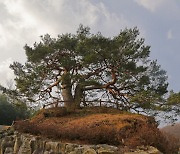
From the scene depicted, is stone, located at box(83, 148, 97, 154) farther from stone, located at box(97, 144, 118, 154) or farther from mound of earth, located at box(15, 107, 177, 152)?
mound of earth, located at box(15, 107, 177, 152)

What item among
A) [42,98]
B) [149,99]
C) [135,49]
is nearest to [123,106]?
[149,99]

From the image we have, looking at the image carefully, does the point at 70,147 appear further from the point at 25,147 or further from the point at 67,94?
the point at 67,94

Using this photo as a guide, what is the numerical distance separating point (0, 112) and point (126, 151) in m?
18.6

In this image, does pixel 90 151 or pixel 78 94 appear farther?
pixel 78 94

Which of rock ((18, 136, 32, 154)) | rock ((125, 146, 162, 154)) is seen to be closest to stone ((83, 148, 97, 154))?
rock ((125, 146, 162, 154))

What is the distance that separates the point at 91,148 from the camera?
9.16m

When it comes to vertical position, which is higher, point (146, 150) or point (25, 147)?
point (25, 147)

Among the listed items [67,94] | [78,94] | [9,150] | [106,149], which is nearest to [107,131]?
[106,149]

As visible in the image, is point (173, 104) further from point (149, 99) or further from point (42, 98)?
point (42, 98)

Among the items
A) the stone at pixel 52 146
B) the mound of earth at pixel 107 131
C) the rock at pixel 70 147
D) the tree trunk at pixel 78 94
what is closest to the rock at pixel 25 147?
the mound of earth at pixel 107 131

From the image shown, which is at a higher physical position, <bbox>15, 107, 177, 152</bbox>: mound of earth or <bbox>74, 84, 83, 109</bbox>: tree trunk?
<bbox>74, 84, 83, 109</bbox>: tree trunk

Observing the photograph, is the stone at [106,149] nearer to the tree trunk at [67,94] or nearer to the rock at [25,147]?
the rock at [25,147]

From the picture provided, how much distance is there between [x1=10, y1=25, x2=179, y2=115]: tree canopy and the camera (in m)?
15.0

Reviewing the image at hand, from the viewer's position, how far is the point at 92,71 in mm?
16953
